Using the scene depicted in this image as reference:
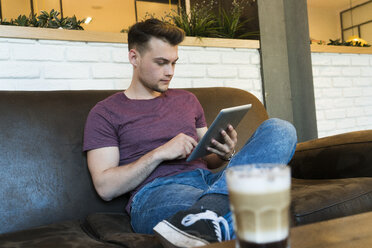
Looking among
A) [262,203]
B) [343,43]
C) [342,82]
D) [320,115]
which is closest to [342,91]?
[342,82]

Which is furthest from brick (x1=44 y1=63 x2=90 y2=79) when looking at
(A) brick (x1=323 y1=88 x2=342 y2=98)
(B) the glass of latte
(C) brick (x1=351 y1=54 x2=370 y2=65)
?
(C) brick (x1=351 y1=54 x2=370 y2=65)

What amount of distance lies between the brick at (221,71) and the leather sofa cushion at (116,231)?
1185mm

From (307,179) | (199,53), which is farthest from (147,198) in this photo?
(199,53)

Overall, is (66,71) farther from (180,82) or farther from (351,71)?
(351,71)

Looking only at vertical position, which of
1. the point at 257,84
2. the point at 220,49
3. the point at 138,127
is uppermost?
the point at 220,49

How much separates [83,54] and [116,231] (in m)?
1.10

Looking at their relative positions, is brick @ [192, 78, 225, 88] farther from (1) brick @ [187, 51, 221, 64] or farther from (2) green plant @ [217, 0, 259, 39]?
(2) green plant @ [217, 0, 259, 39]

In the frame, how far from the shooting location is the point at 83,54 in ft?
6.53

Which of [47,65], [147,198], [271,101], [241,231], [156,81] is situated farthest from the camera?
[271,101]

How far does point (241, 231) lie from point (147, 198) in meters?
0.88

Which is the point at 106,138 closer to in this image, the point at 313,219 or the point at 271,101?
the point at 313,219

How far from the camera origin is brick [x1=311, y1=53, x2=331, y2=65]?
2.88 metres

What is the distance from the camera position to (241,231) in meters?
0.50

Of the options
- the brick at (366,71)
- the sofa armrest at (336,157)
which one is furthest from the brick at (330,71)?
the sofa armrest at (336,157)
